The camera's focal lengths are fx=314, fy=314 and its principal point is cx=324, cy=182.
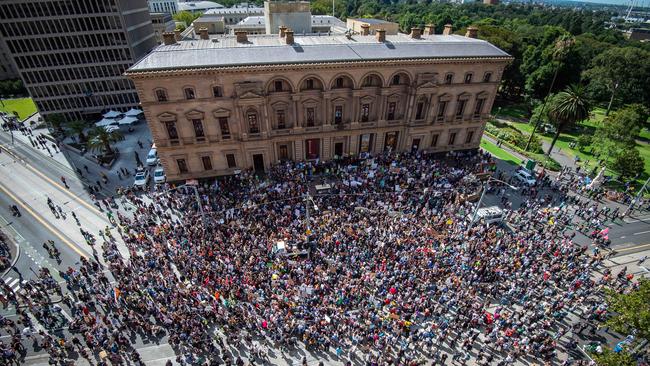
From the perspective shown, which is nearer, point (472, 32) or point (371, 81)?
point (371, 81)

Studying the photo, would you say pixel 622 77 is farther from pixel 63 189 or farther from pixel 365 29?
pixel 63 189

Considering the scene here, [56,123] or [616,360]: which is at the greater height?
[616,360]

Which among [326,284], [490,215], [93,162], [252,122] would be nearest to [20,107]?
[93,162]

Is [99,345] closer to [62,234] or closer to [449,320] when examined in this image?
[62,234]

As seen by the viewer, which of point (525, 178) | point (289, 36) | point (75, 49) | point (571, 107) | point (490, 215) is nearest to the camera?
point (490, 215)

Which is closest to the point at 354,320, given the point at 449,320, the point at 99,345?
the point at 449,320

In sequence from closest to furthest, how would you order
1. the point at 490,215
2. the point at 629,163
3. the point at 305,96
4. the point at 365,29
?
the point at 490,215
the point at 305,96
the point at 629,163
the point at 365,29

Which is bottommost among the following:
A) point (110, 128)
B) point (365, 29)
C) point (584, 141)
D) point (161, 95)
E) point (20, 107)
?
point (20, 107)

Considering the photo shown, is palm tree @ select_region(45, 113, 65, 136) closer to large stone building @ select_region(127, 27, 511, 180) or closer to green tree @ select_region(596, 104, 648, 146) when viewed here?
large stone building @ select_region(127, 27, 511, 180)
